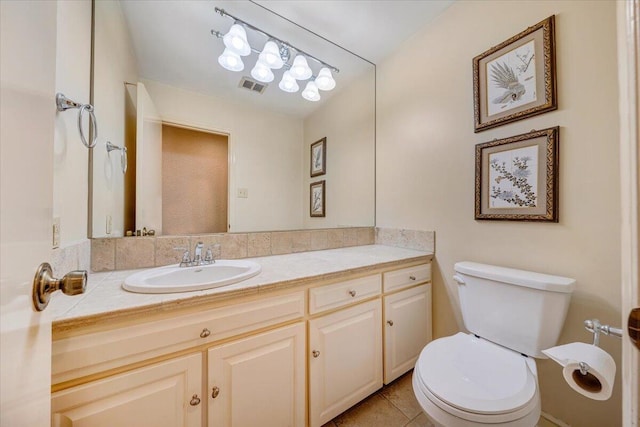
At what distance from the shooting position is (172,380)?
0.80 meters

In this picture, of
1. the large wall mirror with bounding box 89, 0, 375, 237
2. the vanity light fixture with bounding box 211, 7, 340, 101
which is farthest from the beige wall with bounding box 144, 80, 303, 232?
the vanity light fixture with bounding box 211, 7, 340, 101

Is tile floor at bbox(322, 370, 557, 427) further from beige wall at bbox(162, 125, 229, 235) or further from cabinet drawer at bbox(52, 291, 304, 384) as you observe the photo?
beige wall at bbox(162, 125, 229, 235)

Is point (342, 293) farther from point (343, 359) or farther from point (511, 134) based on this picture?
point (511, 134)

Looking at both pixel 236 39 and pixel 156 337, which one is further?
pixel 236 39

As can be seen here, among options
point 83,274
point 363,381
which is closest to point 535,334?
point 363,381

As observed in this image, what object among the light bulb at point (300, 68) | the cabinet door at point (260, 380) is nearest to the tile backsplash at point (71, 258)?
the cabinet door at point (260, 380)

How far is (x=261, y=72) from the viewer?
1.56 meters

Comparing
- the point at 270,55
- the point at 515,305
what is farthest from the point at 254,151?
the point at 515,305

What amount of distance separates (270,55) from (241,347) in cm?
169

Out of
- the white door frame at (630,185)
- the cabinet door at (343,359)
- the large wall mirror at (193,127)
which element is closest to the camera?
the white door frame at (630,185)

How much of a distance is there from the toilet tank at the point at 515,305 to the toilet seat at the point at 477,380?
3.0 inches

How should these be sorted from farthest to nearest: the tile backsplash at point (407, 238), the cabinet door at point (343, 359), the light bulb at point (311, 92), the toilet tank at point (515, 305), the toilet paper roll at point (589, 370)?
the light bulb at point (311, 92) < the tile backsplash at point (407, 238) < the cabinet door at point (343, 359) < the toilet tank at point (515, 305) < the toilet paper roll at point (589, 370)

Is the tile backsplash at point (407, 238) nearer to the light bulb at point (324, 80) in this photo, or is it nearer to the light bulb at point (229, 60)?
the light bulb at point (324, 80)

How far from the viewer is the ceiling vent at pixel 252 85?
61.3 inches
